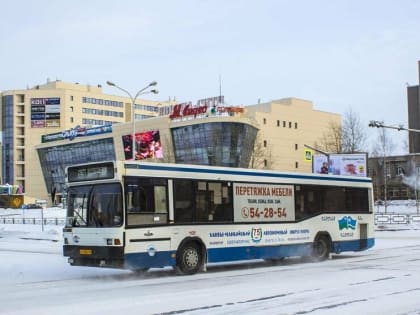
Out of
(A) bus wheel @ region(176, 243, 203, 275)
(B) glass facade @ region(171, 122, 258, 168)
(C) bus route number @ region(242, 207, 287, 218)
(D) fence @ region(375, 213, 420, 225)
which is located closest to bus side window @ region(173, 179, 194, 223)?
(A) bus wheel @ region(176, 243, 203, 275)

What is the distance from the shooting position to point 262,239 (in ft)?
61.4

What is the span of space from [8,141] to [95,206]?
15370 cm

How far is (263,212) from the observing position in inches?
743

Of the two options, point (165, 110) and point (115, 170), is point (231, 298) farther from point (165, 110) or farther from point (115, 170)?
point (165, 110)

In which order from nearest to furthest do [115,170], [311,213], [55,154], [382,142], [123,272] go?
[115,170], [123,272], [311,213], [382,142], [55,154]

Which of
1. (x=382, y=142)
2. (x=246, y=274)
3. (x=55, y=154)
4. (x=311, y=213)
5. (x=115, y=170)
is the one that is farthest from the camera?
(x=55, y=154)

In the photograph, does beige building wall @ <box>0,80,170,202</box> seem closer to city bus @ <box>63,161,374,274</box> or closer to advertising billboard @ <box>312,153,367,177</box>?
advertising billboard @ <box>312,153,367,177</box>

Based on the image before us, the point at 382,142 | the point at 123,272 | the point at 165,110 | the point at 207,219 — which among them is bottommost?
the point at 123,272

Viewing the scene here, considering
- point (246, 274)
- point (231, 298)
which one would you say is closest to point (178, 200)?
point (246, 274)

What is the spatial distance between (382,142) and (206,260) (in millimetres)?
75662

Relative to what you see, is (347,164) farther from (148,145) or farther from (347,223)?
(148,145)

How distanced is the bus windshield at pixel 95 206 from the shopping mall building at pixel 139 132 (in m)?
56.5

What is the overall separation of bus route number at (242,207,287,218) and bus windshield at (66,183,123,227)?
13.9 feet

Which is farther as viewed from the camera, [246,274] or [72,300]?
[246,274]
